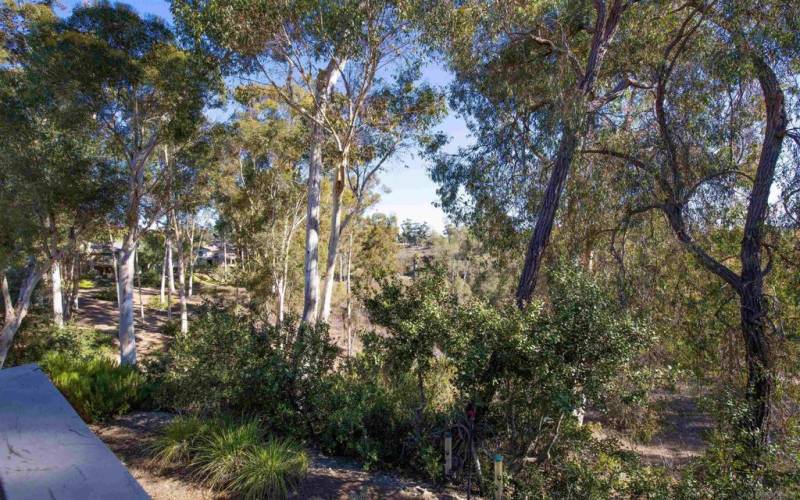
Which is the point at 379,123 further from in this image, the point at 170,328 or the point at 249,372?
the point at 170,328

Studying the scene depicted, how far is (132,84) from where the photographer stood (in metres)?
10.0

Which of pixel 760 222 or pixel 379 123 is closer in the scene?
pixel 760 222

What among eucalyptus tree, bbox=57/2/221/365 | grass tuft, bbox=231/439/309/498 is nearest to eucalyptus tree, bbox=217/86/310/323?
eucalyptus tree, bbox=57/2/221/365

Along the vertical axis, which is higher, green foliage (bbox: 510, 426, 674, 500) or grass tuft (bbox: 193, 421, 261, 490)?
grass tuft (bbox: 193, 421, 261, 490)

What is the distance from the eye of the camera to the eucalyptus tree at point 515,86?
7.80m

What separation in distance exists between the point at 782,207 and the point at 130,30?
12.7 meters

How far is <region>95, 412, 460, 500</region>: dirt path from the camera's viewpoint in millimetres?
3973

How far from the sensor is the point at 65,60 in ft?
29.9

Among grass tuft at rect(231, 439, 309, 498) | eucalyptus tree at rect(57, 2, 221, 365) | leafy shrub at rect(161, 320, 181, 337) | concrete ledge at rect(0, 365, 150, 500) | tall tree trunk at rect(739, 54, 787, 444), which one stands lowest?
leafy shrub at rect(161, 320, 181, 337)

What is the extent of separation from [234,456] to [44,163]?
10274 mm

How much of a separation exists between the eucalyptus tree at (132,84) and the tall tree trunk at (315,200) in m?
2.43

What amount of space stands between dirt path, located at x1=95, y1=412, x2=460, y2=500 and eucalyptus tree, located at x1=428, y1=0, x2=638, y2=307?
4.84 metres

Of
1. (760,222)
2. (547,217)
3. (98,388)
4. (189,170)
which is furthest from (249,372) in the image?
(189,170)

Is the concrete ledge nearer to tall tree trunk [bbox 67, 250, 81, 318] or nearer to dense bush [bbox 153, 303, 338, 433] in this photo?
dense bush [bbox 153, 303, 338, 433]
